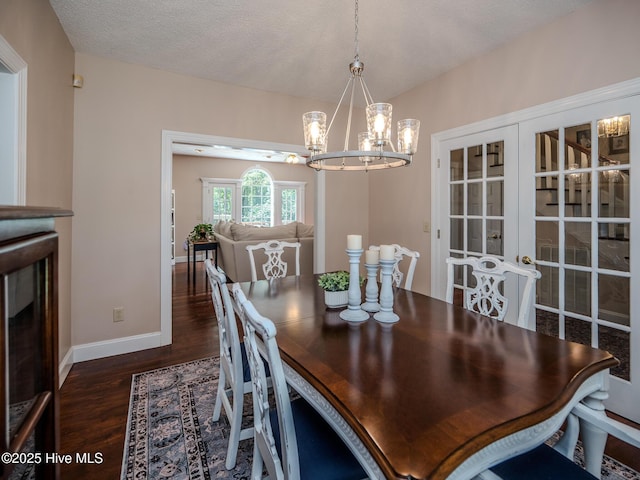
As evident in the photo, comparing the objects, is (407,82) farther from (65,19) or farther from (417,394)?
(417,394)

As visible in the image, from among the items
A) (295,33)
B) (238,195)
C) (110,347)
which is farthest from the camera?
(238,195)

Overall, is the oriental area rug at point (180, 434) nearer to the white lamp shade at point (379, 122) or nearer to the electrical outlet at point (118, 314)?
the electrical outlet at point (118, 314)

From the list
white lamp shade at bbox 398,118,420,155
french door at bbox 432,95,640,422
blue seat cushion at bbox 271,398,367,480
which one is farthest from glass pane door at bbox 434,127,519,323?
blue seat cushion at bbox 271,398,367,480

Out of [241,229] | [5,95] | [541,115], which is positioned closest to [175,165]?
[241,229]

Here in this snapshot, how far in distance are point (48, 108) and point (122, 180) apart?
0.87 meters

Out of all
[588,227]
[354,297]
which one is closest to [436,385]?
[354,297]

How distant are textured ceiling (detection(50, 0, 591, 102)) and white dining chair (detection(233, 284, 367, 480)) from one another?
6.82 feet

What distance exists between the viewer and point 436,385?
102 cm

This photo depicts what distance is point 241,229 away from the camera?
5.12 metres

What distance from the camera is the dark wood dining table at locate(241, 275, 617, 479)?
31.2 inches

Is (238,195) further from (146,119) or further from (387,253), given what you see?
(387,253)

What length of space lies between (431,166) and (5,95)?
10.8 ft

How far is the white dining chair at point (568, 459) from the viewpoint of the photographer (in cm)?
98

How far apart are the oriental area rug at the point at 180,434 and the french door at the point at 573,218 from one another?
0.84 m
